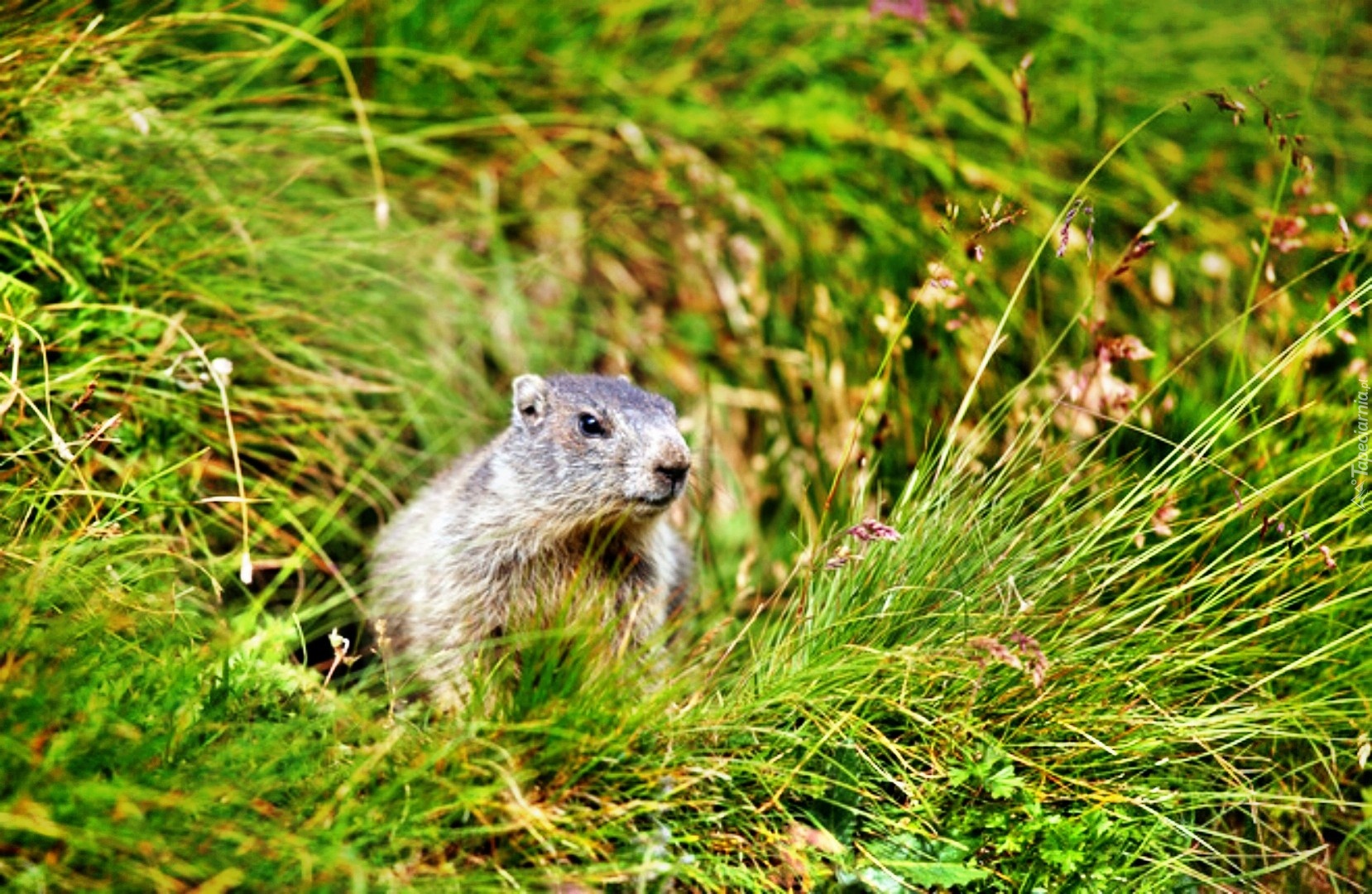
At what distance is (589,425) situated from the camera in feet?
16.1

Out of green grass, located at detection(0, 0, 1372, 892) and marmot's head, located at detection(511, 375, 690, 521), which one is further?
marmot's head, located at detection(511, 375, 690, 521)

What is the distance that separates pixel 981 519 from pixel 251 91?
3602mm

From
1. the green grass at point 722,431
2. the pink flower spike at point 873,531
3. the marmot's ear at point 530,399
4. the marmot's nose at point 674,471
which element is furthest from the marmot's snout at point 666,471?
the pink flower spike at point 873,531

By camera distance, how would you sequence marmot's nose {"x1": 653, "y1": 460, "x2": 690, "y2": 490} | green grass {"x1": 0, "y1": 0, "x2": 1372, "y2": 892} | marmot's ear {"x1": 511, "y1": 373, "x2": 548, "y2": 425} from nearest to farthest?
1. green grass {"x1": 0, "y1": 0, "x2": 1372, "y2": 892}
2. marmot's nose {"x1": 653, "y1": 460, "x2": 690, "y2": 490}
3. marmot's ear {"x1": 511, "y1": 373, "x2": 548, "y2": 425}

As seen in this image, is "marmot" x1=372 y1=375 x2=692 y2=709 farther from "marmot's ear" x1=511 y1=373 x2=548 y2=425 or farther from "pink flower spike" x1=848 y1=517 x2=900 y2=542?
"pink flower spike" x1=848 y1=517 x2=900 y2=542

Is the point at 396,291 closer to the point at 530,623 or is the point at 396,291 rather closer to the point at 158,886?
the point at 530,623

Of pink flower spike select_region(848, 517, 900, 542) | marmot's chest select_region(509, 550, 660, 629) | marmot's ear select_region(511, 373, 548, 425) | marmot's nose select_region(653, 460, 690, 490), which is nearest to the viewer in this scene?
pink flower spike select_region(848, 517, 900, 542)

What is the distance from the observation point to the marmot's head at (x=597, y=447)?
469 centimetres

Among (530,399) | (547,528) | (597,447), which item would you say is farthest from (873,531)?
(530,399)

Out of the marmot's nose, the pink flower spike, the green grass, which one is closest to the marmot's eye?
the marmot's nose

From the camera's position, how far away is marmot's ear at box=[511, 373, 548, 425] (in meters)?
5.09

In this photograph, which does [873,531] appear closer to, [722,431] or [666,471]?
[666,471]

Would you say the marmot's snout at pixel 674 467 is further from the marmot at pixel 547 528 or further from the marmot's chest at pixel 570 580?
the marmot's chest at pixel 570 580

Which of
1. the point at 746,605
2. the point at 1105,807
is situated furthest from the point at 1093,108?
the point at 1105,807
